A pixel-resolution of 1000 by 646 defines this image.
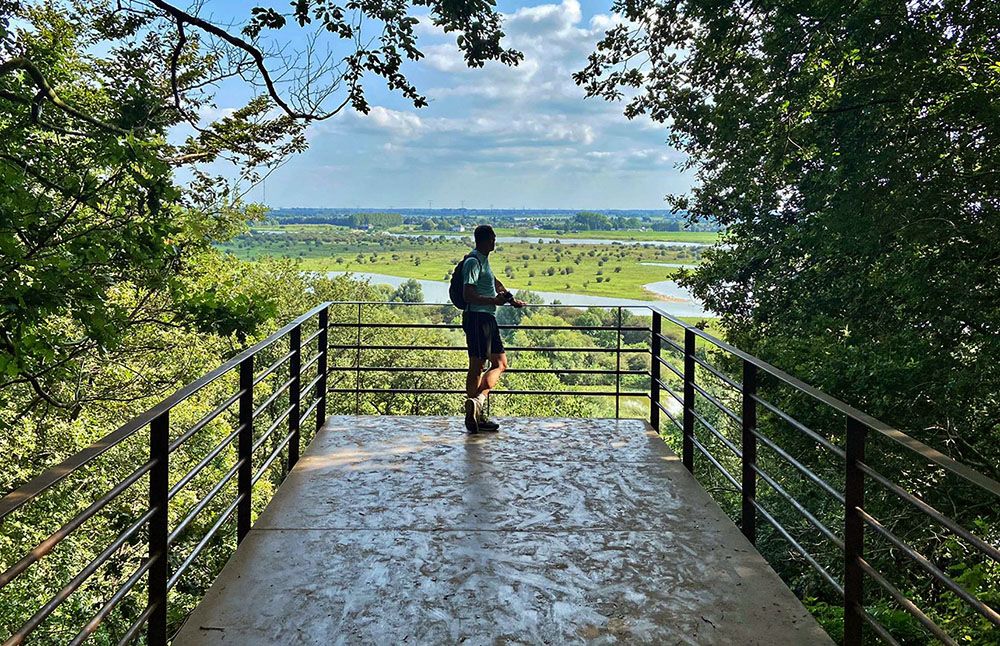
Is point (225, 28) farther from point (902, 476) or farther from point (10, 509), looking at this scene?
point (902, 476)

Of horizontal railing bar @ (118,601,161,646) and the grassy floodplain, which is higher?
the grassy floodplain

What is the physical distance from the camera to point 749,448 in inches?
140

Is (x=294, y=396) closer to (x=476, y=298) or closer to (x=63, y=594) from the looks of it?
(x=476, y=298)

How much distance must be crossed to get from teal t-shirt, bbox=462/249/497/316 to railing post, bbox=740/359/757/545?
7.67 feet

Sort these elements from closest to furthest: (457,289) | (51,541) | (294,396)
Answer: (51,541) → (294,396) → (457,289)

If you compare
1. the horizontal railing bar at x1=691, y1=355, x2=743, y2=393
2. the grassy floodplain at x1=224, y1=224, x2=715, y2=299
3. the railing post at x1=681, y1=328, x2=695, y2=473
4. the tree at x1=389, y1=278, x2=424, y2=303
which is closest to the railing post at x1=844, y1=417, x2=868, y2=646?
the horizontal railing bar at x1=691, y1=355, x2=743, y2=393

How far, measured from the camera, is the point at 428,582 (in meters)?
3.06

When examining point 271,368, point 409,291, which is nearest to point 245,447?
point 271,368

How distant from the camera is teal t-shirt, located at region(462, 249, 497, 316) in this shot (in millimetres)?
5418

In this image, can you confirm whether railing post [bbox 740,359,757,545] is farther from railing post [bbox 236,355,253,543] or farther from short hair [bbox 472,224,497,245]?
short hair [bbox 472,224,497,245]

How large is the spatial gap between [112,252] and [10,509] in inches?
235

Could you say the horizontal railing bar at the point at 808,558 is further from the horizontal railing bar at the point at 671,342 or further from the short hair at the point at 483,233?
the short hair at the point at 483,233

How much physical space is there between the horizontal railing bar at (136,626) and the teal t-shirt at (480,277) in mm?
3352

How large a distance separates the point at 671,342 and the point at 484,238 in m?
1.54
